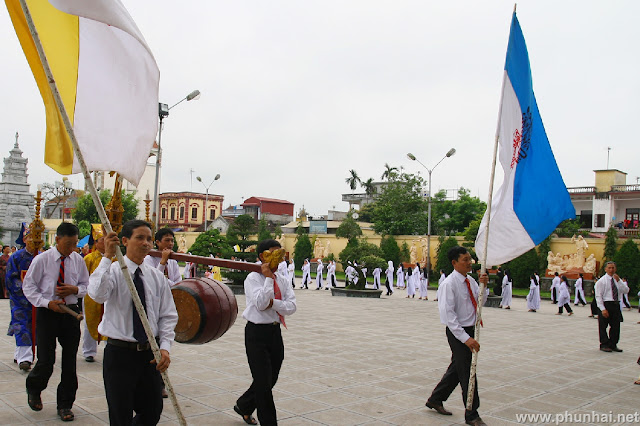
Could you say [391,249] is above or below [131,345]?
above

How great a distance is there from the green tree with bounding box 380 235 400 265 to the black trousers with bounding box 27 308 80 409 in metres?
32.1

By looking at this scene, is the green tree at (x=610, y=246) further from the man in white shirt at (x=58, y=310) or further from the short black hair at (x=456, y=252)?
the man in white shirt at (x=58, y=310)

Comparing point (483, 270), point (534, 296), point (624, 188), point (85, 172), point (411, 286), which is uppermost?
point (624, 188)

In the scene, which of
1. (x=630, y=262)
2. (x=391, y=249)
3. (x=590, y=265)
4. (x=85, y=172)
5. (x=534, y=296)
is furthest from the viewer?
(x=391, y=249)

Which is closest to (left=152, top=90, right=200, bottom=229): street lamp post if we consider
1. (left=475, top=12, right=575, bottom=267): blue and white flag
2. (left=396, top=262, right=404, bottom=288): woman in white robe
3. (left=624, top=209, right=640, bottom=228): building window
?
(left=475, top=12, right=575, bottom=267): blue and white flag

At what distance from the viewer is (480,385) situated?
684 cm

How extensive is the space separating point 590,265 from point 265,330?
27555mm

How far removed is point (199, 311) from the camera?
14.2 ft

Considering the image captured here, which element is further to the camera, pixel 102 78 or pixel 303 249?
pixel 303 249

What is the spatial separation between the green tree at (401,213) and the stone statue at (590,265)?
15.0m

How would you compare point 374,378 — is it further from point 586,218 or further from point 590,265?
point 586,218

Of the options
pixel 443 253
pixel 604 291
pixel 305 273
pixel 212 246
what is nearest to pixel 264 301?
pixel 604 291

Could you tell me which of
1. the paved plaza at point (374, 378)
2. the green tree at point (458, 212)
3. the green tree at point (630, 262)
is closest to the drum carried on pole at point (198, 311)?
the paved plaza at point (374, 378)

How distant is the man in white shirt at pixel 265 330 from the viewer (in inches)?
169
